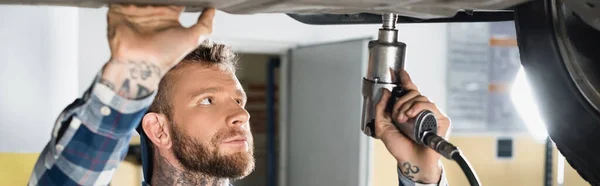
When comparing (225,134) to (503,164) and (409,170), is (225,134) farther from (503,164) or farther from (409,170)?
(503,164)

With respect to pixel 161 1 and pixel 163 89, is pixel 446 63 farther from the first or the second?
pixel 161 1

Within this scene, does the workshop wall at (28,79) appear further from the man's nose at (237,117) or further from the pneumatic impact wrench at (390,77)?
the pneumatic impact wrench at (390,77)

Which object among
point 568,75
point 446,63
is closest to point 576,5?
point 568,75

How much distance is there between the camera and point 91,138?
661mm

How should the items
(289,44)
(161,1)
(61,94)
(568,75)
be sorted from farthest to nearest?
(289,44), (61,94), (568,75), (161,1)

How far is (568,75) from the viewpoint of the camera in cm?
75

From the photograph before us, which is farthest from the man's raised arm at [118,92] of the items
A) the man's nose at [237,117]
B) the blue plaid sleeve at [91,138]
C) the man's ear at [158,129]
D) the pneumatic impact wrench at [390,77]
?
the man's ear at [158,129]

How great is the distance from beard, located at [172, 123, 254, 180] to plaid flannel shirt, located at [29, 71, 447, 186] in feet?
1.76

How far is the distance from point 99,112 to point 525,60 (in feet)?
1.71

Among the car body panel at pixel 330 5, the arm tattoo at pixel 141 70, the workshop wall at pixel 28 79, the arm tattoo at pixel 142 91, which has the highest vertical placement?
the car body panel at pixel 330 5

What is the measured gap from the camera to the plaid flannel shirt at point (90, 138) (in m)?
0.64

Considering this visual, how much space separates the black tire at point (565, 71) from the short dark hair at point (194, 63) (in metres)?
0.77

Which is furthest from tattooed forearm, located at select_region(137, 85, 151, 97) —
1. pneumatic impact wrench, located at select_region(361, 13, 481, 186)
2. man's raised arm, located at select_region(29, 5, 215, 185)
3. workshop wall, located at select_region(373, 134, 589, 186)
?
workshop wall, located at select_region(373, 134, 589, 186)

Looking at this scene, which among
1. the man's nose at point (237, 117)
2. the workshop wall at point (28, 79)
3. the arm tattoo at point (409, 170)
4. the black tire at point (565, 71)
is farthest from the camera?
the workshop wall at point (28, 79)
